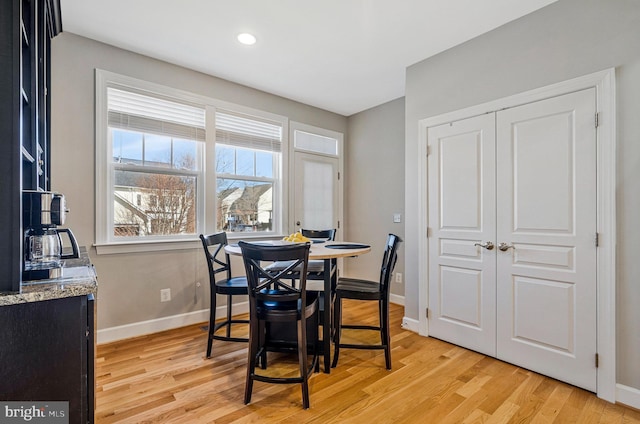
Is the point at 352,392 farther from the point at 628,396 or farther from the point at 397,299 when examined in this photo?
the point at 397,299

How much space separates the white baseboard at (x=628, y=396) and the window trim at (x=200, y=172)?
130 inches

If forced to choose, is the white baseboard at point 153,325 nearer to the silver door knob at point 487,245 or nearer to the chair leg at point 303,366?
the silver door knob at point 487,245

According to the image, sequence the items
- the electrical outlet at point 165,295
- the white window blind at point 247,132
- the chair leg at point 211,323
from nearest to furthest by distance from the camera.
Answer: the chair leg at point 211,323 < the electrical outlet at point 165,295 < the white window blind at point 247,132

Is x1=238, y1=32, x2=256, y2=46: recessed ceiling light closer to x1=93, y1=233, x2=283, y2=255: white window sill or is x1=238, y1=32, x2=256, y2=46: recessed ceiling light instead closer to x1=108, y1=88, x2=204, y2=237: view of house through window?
x1=108, y1=88, x2=204, y2=237: view of house through window

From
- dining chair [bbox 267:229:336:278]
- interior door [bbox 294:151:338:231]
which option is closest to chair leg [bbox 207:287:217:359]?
dining chair [bbox 267:229:336:278]

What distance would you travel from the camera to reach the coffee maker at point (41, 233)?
4.48 ft

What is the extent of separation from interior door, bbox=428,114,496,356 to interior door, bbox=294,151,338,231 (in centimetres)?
184

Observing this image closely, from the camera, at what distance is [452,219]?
2889 mm

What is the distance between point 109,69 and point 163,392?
2.76 meters

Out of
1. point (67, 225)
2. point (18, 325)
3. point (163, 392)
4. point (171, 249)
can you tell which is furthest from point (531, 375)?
point (67, 225)

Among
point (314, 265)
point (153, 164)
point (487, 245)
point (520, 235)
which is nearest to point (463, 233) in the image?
point (487, 245)

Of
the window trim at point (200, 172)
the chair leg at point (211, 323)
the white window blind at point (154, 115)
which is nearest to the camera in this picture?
the chair leg at point (211, 323)

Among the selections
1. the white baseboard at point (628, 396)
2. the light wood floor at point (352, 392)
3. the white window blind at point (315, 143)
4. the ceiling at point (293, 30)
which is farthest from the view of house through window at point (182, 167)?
the white baseboard at point (628, 396)

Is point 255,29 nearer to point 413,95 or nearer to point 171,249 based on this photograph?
point 413,95
